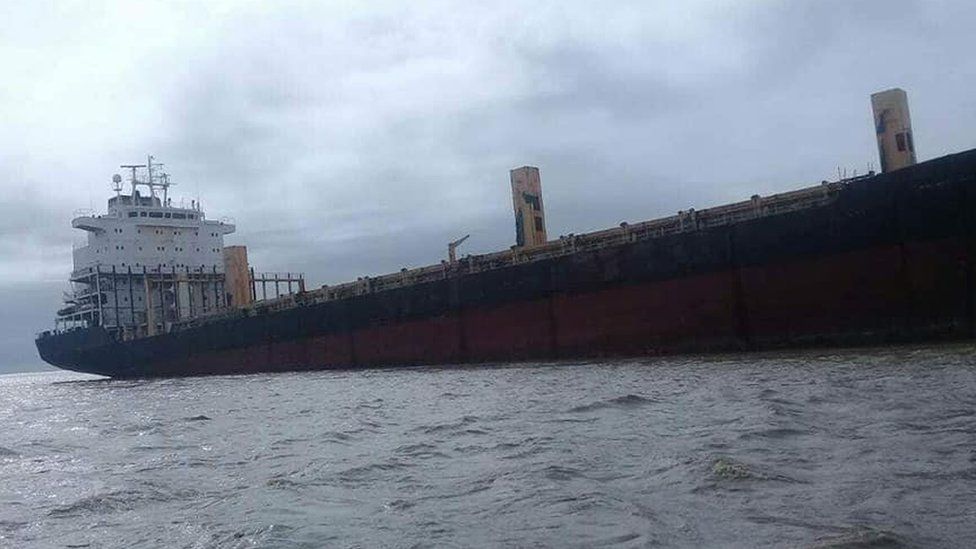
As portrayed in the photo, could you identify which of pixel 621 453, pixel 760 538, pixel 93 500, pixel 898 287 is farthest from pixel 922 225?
pixel 93 500

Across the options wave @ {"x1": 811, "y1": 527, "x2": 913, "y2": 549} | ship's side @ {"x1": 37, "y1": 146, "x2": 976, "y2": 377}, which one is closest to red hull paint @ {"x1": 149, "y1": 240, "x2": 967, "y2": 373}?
ship's side @ {"x1": 37, "y1": 146, "x2": 976, "y2": 377}

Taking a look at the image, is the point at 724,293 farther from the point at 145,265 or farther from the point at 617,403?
the point at 145,265

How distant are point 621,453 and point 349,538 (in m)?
2.53

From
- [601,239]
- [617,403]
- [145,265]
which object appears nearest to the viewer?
[617,403]

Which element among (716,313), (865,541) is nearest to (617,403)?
(865,541)

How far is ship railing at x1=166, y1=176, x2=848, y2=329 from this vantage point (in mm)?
16286

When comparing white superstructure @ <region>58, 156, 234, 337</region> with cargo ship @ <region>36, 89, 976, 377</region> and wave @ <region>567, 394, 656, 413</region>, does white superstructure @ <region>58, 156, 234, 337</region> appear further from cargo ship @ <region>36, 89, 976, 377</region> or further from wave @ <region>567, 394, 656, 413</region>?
wave @ <region>567, 394, 656, 413</region>

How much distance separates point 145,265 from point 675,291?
28.1 m

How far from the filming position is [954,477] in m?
4.76

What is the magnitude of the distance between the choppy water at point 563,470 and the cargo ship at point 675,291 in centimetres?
245

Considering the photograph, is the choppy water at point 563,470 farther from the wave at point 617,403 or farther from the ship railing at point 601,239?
the ship railing at point 601,239

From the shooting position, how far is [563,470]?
5973 millimetres

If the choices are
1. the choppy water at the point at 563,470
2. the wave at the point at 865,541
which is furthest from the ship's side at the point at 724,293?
the wave at the point at 865,541

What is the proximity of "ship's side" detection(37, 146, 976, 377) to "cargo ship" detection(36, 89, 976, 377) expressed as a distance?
26 mm
